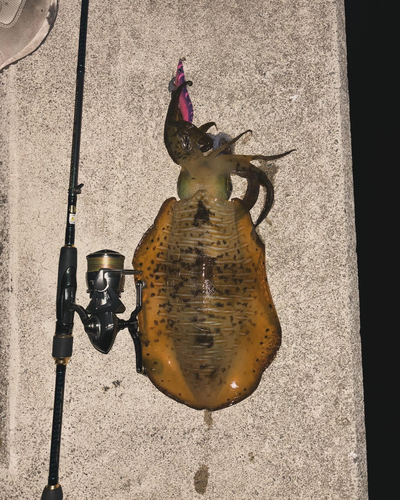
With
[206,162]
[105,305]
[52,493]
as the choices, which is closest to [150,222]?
[206,162]

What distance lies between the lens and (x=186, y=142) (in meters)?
1.87

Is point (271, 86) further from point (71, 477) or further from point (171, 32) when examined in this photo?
point (71, 477)

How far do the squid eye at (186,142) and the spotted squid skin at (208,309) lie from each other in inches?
8.7

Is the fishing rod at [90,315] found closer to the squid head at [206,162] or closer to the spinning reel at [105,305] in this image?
the spinning reel at [105,305]

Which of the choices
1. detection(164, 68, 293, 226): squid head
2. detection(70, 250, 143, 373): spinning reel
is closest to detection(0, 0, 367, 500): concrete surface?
detection(164, 68, 293, 226): squid head

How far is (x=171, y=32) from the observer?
206 cm

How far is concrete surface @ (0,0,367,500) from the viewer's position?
5.91 ft

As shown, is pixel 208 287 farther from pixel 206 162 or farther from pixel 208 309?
pixel 206 162

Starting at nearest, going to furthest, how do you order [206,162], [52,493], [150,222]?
[52,493], [206,162], [150,222]

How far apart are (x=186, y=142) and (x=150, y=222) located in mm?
409

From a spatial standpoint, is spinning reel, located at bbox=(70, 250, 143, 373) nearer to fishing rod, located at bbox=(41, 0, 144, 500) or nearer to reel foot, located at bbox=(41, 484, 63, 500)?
fishing rod, located at bbox=(41, 0, 144, 500)

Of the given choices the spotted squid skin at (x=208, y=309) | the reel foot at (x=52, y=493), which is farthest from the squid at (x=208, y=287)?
the reel foot at (x=52, y=493)

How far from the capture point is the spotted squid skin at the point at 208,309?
171cm

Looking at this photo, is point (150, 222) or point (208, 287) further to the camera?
point (150, 222)
